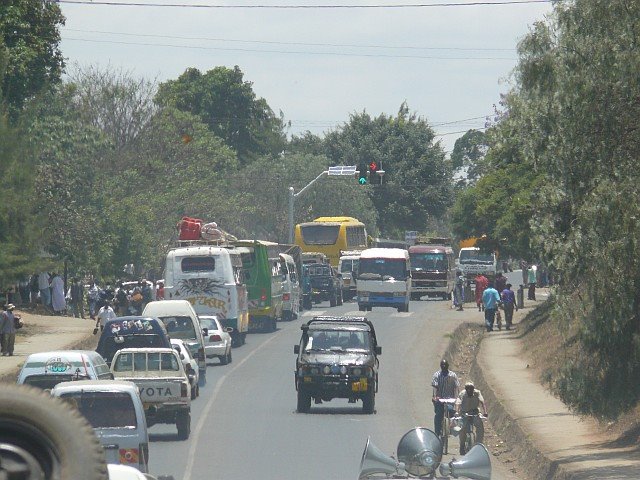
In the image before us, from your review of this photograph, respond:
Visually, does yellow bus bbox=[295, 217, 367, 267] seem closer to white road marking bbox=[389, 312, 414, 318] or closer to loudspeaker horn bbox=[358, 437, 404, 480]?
white road marking bbox=[389, 312, 414, 318]

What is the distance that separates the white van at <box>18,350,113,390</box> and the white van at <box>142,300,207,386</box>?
11.5m

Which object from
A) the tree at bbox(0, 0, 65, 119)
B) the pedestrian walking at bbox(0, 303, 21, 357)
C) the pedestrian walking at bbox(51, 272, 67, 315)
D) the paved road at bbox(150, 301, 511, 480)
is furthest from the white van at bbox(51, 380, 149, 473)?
the pedestrian walking at bbox(51, 272, 67, 315)

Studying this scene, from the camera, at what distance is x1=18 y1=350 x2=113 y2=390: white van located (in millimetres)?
21562

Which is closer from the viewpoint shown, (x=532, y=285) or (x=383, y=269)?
(x=383, y=269)

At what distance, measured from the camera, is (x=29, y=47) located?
150 ft

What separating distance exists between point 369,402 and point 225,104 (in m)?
93.7

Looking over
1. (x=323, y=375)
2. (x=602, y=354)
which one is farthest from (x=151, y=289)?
(x=602, y=354)

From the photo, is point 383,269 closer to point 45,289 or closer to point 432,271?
point 432,271

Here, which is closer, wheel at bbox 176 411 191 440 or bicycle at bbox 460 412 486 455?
bicycle at bbox 460 412 486 455

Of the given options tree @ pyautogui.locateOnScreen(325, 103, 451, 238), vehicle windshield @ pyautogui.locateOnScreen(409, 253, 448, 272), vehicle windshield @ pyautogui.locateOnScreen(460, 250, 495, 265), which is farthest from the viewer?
tree @ pyautogui.locateOnScreen(325, 103, 451, 238)

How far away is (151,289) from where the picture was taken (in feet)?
166

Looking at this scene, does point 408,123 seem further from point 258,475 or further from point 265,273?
point 258,475

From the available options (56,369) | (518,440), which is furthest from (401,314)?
(56,369)

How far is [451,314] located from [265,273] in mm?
12300
